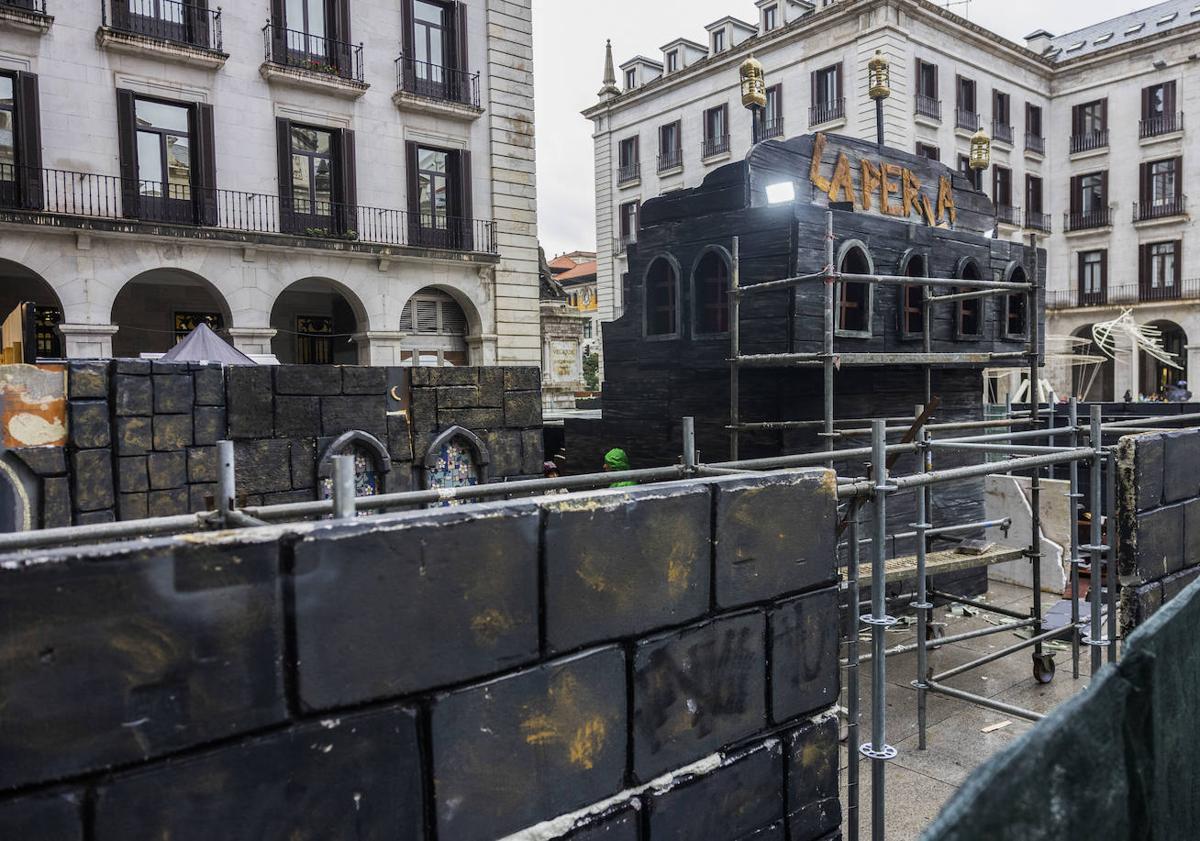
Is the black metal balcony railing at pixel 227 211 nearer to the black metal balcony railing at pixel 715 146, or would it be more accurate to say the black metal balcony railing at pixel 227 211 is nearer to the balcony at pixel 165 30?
the balcony at pixel 165 30

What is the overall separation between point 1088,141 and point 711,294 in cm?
3569

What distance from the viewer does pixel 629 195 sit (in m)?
40.2

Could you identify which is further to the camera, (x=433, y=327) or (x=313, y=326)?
(x=313, y=326)

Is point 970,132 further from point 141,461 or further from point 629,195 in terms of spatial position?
point 141,461

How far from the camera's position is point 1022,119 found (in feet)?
117

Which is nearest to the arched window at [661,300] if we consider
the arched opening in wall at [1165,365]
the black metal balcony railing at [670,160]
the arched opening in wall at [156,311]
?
the arched opening in wall at [156,311]

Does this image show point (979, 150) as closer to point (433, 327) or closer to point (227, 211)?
point (433, 327)

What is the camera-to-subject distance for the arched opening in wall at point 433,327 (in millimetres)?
21000

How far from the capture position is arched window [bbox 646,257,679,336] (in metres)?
9.19

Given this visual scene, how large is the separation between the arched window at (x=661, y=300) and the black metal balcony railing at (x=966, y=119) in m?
27.6

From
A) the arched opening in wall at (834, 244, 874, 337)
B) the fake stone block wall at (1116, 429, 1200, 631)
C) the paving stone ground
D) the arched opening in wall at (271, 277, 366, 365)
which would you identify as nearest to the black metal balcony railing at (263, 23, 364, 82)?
the arched opening in wall at (271, 277, 366, 365)

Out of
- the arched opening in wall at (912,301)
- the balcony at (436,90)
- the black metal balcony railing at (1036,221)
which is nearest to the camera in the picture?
the arched opening in wall at (912,301)

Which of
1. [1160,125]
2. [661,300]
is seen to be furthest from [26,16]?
[1160,125]

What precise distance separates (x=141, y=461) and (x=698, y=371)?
5.54 meters
